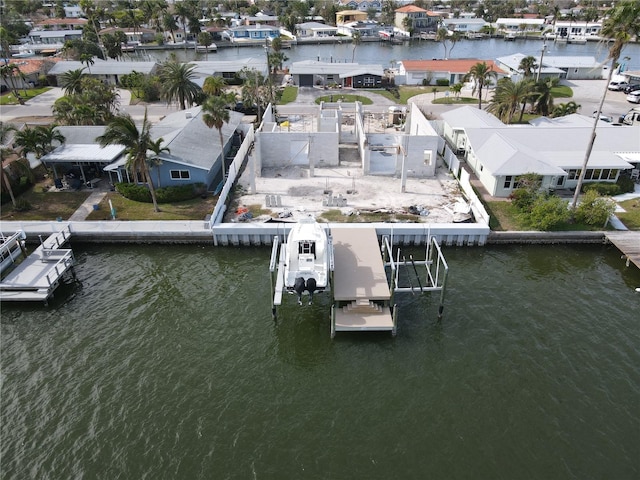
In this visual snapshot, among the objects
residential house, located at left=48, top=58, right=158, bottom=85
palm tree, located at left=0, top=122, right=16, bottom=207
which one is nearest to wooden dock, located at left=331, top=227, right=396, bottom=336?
palm tree, located at left=0, top=122, right=16, bottom=207

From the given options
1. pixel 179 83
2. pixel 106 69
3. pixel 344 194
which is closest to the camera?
pixel 344 194

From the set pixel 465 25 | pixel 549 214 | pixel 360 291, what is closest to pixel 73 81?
pixel 360 291

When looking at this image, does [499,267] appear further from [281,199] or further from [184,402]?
[184,402]

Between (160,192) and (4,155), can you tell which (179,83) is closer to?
(160,192)

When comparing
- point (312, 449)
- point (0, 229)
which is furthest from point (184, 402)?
point (0, 229)

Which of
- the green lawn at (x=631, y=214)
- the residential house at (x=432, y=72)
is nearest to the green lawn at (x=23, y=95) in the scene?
the residential house at (x=432, y=72)

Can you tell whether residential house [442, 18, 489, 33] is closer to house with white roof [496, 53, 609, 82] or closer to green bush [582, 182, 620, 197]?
house with white roof [496, 53, 609, 82]
